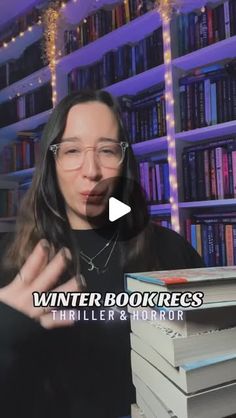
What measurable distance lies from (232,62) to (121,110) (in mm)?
289

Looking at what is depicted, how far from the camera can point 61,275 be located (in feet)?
1.80

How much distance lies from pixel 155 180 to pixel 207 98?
21cm

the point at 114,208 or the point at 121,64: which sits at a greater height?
the point at 121,64

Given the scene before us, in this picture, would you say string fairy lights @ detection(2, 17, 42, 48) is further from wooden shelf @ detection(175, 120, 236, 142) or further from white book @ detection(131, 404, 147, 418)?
white book @ detection(131, 404, 147, 418)

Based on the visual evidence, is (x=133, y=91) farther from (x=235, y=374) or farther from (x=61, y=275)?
(x=235, y=374)

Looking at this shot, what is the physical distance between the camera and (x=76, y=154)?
564 mm

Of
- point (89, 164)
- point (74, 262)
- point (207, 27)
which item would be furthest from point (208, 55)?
point (74, 262)

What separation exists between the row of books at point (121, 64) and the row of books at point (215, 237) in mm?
310

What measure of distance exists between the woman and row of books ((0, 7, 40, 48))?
0.19 metres

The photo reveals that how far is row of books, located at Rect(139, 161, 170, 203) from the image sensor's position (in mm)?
677

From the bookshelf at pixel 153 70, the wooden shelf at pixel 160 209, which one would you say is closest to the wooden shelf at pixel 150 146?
the bookshelf at pixel 153 70

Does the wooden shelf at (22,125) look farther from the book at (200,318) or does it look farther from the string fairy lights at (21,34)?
the book at (200,318)

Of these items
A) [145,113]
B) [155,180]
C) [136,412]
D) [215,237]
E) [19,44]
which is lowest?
[136,412]

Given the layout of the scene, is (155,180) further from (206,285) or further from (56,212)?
(206,285)
